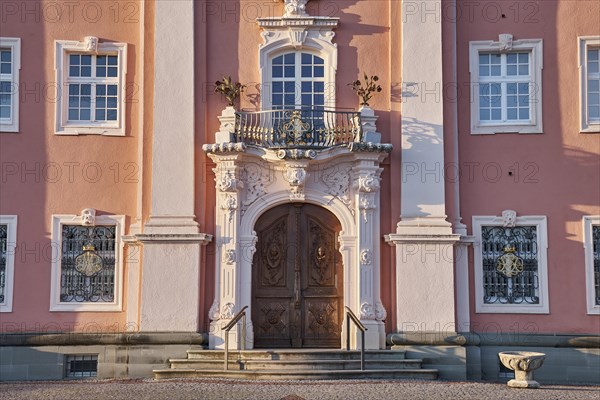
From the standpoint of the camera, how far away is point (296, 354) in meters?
18.8

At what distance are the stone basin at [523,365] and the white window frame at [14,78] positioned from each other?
10253 mm

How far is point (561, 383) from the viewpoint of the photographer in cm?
1977

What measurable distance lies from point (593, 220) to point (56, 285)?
10.3 metres

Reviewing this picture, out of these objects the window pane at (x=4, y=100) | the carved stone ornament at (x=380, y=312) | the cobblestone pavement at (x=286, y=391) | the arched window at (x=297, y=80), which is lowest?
the cobblestone pavement at (x=286, y=391)

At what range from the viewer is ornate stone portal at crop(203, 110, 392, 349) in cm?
1991

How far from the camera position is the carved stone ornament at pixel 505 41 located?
20.7 m

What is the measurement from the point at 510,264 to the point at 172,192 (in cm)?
658

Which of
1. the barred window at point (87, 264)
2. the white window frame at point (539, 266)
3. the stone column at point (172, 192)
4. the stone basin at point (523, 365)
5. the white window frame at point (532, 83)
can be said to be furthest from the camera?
the white window frame at point (532, 83)

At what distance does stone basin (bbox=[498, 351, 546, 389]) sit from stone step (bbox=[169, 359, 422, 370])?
175 cm

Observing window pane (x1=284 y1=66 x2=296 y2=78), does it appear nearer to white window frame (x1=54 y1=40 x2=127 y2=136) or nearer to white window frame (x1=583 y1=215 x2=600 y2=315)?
white window frame (x1=54 y1=40 x2=127 y2=136)

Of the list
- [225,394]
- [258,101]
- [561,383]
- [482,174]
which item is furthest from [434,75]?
[225,394]

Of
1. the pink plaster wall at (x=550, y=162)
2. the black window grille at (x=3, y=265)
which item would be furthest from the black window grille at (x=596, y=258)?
the black window grille at (x=3, y=265)

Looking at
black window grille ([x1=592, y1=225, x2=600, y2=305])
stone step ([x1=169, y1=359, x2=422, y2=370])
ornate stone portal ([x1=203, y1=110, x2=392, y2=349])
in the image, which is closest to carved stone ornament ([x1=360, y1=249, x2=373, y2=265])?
ornate stone portal ([x1=203, y1=110, x2=392, y2=349])

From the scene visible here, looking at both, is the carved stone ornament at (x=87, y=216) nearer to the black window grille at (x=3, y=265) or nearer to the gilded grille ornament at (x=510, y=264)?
the black window grille at (x=3, y=265)
